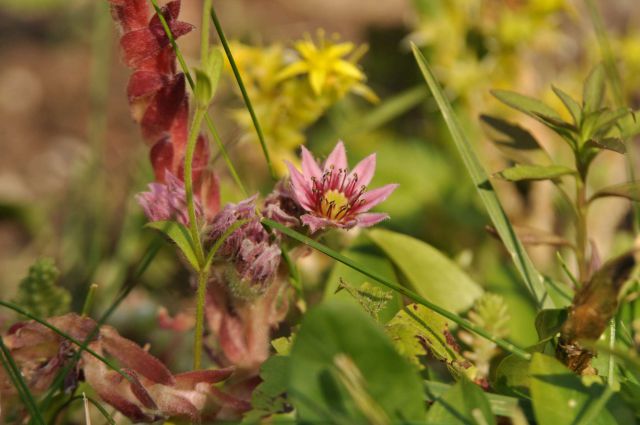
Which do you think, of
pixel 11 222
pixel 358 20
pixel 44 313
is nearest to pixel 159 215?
pixel 44 313

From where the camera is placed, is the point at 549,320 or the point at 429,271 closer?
the point at 549,320

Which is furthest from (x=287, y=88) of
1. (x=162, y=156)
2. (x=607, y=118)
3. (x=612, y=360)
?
(x=612, y=360)

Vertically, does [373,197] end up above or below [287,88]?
below

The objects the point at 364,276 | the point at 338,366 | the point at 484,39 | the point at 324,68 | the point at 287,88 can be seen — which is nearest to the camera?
the point at 338,366

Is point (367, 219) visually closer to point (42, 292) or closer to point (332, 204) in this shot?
point (332, 204)

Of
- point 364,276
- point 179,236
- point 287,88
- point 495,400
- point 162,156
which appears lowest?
point 495,400

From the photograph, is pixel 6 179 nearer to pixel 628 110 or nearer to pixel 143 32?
pixel 143 32
